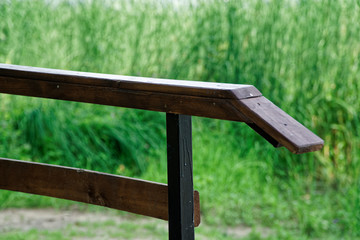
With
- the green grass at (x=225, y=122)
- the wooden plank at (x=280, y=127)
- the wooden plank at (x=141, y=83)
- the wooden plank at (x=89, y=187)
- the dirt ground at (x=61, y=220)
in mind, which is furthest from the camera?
the green grass at (x=225, y=122)

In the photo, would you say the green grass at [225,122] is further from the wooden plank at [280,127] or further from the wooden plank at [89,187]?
the wooden plank at [280,127]

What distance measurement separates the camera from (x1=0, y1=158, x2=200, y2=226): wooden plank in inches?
70.1

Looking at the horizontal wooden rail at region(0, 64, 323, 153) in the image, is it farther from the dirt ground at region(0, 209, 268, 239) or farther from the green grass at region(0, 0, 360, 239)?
the green grass at region(0, 0, 360, 239)

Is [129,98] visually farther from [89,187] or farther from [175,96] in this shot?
[89,187]

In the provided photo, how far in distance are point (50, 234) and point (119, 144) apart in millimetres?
1074

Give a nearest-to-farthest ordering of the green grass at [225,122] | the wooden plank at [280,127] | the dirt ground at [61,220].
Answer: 1. the wooden plank at [280,127]
2. the dirt ground at [61,220]
3. the green grass at [225,122]

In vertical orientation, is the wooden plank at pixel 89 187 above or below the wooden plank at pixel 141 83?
below

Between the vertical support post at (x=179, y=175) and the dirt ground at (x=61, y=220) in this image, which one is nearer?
the vertical support post at (x=179, y=175)

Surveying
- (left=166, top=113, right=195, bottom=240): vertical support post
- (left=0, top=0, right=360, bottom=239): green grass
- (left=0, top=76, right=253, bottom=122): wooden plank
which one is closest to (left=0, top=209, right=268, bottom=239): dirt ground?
(left=0, top=0, right=360, bottom=239): green grass

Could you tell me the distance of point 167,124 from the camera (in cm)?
163

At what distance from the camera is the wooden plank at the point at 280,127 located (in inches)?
52.6

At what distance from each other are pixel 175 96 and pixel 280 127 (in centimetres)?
32

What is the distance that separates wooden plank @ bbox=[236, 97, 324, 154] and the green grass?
2.42 metres

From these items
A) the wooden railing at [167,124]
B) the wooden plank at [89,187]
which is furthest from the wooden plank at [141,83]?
the wooden plank at [89,187]
